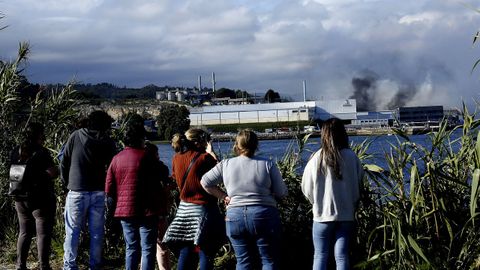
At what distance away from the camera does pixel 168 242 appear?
600cm

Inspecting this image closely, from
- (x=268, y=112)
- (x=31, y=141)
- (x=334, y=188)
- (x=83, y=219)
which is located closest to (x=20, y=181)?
(x=31, y=141)

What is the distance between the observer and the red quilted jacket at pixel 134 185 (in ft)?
20.1

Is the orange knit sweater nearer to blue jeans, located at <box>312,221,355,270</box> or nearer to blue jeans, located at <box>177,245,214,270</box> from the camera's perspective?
blue jeans, located at <box>177,245,214,270</box>

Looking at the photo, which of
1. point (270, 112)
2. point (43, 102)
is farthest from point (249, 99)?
point (43, 102)

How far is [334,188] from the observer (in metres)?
5.38

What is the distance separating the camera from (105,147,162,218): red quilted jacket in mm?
6125

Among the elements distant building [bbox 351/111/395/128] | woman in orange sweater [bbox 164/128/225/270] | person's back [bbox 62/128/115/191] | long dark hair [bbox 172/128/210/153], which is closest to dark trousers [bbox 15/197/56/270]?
person's back [bbox 62/128/115/191]

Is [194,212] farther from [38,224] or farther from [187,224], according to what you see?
[38,224]

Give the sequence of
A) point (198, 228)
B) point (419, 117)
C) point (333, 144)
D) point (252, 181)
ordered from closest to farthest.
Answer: point (333, 144), point (252, 181), point (198, 228), point (419, 117)

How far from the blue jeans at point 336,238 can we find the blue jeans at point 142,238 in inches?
62.4

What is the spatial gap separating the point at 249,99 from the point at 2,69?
102 meters

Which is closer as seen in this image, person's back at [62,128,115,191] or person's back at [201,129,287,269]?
person's back at [201,129,287,269]

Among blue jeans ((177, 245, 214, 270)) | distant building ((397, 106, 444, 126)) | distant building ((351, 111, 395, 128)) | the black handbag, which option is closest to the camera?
blue jeans ((177, 245, 214, 270))

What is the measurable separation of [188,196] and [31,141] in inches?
73.7
